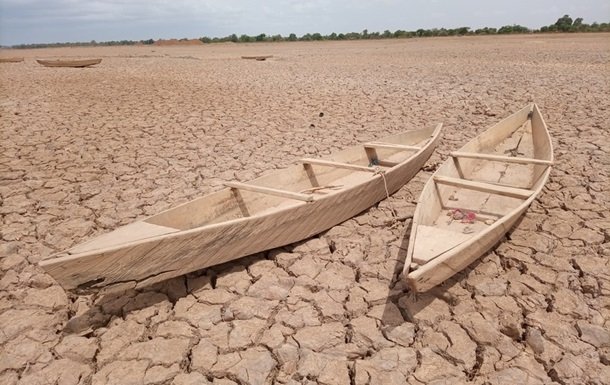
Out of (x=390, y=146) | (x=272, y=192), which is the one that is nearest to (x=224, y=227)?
(x=272, y=192)

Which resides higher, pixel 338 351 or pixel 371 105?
pixel 371 105

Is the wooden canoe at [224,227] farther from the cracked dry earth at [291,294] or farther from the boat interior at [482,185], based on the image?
the boat interior at [482,185]

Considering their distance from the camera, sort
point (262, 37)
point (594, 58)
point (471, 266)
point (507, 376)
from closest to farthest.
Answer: point (507, 376) → point (471, 266) → point (594, 58) → point (262, 37)

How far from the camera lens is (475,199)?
3.76 metres

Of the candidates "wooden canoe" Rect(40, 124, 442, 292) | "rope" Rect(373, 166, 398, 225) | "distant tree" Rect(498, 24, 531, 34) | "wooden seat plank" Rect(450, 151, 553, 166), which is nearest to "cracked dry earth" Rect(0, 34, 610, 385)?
"rope" Rect(373, 166, 398, 225)

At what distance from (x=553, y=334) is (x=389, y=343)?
998 mm

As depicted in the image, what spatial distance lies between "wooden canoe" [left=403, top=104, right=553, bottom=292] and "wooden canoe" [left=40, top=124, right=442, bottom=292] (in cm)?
57

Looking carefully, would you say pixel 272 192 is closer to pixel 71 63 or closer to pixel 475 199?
pixel 475 199

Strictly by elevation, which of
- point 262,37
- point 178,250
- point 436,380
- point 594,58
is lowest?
point 436,380

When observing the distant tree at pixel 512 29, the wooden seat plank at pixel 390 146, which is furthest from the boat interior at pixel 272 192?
the distant tree at pixel 512 29

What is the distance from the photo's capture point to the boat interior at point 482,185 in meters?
2.56

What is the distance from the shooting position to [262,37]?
64.2 m

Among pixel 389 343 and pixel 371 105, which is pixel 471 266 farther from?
pixel 371 105

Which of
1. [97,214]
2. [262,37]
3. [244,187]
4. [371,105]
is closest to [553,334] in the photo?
[244,187]
